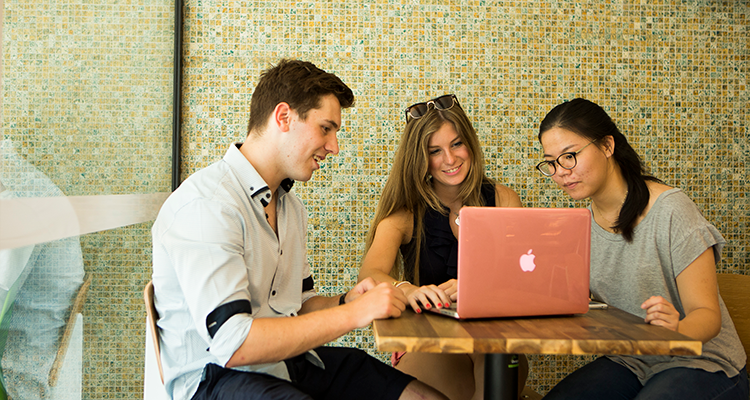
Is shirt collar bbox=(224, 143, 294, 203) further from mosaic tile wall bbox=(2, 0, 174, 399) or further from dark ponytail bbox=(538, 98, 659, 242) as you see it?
dark ponytail bbox=(538, 98, 659, 242)

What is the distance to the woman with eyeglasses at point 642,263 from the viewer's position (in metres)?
1.50

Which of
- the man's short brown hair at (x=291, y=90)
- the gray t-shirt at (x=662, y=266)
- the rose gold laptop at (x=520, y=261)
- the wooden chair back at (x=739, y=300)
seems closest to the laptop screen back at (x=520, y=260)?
the rose gold laptop at (x=520, y=261)

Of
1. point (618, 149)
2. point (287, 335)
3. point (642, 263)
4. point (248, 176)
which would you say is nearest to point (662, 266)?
point (642, 263)

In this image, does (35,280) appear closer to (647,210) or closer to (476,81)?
(647,210)

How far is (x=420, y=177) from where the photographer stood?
2.17 meters

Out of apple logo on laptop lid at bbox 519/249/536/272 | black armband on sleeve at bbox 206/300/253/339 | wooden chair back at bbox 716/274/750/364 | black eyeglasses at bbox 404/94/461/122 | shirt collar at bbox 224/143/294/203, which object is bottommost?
wooden chair back at bbox 716/274/750/364

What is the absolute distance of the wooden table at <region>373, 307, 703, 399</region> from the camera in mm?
1066

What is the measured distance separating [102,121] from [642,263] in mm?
1968

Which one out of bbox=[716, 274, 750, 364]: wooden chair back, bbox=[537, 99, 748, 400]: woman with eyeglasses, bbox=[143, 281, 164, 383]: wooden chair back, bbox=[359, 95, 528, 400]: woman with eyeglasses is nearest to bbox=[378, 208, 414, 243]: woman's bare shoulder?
bbox=[359, 95, 528, 400]: woman with eyeglasses

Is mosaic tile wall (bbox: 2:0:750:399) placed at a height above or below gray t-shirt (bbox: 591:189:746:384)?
above

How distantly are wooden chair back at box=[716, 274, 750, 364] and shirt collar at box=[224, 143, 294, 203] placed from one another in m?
1.98

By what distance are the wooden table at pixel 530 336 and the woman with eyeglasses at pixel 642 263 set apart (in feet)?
0.62

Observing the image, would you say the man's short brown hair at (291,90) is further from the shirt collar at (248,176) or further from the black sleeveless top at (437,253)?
the black sleeveless top at (437,253)

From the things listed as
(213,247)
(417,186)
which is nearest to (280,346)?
(213,247)
